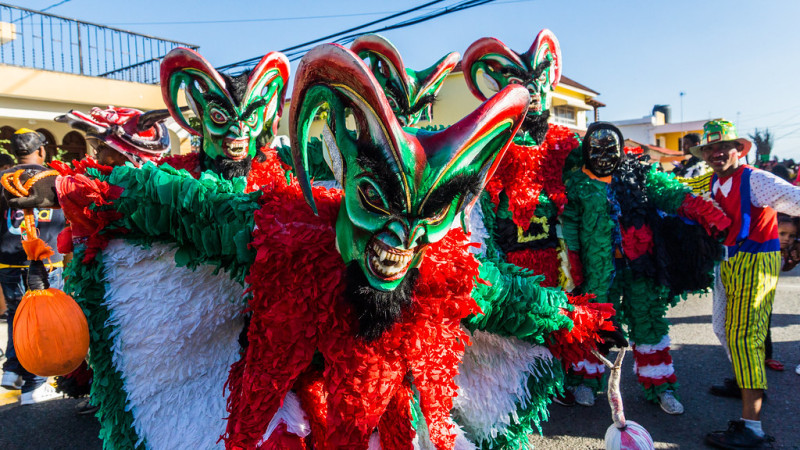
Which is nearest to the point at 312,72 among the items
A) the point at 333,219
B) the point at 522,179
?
the point at 333,219

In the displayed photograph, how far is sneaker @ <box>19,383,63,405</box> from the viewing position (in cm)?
346

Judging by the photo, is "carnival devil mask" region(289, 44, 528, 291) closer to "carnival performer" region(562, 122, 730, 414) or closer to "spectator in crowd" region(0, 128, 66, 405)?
"carnival performer" region(562, 122, 730, 414)

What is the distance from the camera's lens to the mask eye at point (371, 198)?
3.57 ft

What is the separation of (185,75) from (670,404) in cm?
337

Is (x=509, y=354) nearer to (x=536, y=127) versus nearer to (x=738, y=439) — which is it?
(x=536, y=127)

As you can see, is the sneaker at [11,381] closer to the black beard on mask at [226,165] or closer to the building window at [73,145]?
the black beard on mask at [226,165]

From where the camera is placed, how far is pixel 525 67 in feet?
9.75

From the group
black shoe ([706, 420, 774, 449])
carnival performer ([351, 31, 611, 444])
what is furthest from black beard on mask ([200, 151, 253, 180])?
black shoe ([706, 420, 774, 449])

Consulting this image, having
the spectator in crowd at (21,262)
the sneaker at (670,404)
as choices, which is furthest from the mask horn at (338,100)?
the spectator in crowd at (21,262)

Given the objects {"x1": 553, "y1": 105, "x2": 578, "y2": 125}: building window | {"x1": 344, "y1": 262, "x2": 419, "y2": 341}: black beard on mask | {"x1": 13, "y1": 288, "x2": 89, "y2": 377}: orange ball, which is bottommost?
{"x1": 13, "y1": 288, "x2": 89, "y2": 377}: orange ball

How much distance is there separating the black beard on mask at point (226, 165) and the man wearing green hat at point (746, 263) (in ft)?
8.69

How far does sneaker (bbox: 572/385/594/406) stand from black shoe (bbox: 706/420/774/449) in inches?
27.8

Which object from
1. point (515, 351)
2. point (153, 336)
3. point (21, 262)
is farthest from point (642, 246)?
point (21, 262)

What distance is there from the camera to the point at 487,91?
3.29 m
